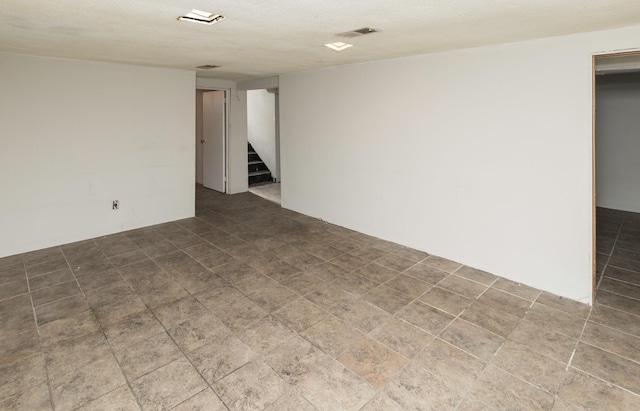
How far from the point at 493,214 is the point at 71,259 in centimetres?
462

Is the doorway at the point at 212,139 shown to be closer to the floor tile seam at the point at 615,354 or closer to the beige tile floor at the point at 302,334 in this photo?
the beige tile floor at the point at 302,334

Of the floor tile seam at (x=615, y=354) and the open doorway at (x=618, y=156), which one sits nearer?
the floor tile seam at (x=615, y=354)

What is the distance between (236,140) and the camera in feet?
23.4

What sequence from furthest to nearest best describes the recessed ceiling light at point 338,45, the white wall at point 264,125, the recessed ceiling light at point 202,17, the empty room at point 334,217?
the white wall at point 264,125, the recessed ceiling light at point 338,45, the recessed ceiling light at point 202,17, the empty room at point 334,217

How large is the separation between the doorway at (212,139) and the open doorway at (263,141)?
0.82 meters

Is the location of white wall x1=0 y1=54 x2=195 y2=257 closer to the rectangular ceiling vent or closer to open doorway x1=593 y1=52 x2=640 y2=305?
the rectangular ceiling vent

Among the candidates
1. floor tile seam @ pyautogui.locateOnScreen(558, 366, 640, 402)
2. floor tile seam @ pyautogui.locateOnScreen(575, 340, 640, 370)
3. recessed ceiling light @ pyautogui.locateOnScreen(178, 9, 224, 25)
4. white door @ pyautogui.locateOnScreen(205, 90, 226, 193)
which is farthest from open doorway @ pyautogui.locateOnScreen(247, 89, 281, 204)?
floor tile seam @ pyautogui.locateOnScreen(558, 366, 640, 402)

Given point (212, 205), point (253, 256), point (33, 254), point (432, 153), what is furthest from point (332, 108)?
point (33, 254)

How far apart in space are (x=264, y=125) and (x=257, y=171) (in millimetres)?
1188

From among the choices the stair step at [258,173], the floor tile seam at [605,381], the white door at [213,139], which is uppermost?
the white door at [213,139]

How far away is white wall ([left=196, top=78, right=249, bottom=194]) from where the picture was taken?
693 centimetres

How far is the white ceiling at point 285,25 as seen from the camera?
6.99 feet

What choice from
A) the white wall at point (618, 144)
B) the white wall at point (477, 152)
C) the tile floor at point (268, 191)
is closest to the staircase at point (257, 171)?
the tile floor at point (268, 191)

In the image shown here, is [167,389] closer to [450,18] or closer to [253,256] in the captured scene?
[253,256]
